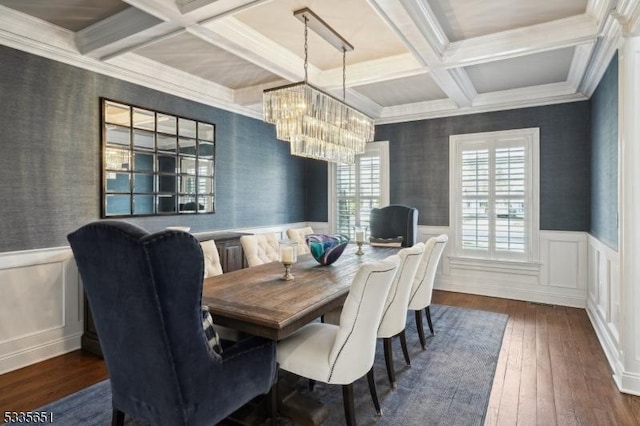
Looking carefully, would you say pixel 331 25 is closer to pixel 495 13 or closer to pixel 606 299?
pixel 495 13

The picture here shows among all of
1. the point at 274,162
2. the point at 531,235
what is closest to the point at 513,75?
the point at 531,235

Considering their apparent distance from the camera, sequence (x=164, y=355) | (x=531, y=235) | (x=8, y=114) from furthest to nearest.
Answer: (x=531, y=235), (x=8, y=114), (x=164, y=355)

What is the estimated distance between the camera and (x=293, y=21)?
2957 mm

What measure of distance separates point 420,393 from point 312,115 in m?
2.27

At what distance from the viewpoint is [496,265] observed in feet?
16.5

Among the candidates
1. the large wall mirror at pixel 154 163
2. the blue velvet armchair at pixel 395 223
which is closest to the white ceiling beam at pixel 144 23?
the large wall mirror at pixel 154 163

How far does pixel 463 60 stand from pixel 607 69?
4.36ft

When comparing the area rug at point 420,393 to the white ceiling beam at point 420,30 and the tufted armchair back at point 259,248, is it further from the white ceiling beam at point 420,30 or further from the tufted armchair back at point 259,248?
the white ceiling beam at point 420,30

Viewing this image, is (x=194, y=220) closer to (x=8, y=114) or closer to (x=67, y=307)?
(x=67, y=307)

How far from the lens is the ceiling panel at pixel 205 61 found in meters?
3.32

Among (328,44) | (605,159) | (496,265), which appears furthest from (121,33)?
(496,265)

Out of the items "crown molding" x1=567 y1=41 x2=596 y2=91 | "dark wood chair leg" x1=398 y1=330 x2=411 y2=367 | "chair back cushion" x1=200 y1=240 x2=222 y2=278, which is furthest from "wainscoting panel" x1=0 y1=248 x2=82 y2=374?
"crown molding" x1=567 y1=41 x2=596 y2=91

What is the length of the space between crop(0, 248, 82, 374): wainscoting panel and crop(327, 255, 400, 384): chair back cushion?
2624 mm

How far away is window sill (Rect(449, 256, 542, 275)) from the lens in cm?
483
